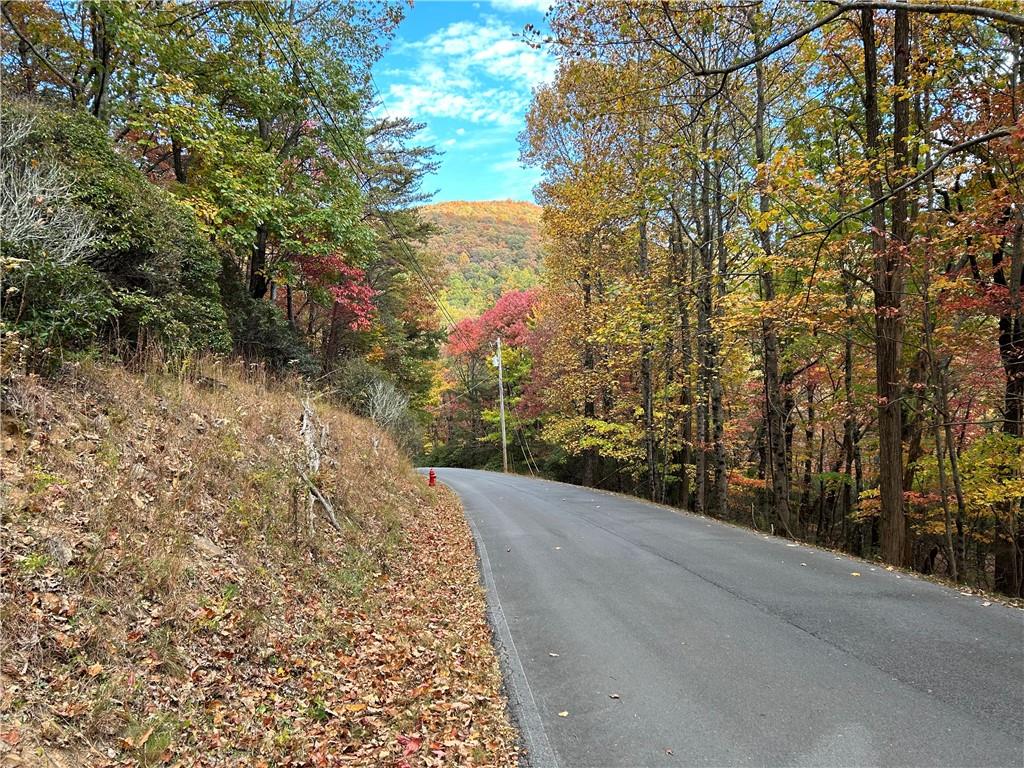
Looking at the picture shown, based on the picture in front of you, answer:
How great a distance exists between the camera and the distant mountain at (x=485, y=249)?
57.6m

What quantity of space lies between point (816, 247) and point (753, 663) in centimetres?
717

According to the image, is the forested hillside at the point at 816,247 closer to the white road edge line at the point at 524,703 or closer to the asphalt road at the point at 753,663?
the asphalt road at the point at 753,663

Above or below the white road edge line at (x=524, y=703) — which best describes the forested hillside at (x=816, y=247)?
above

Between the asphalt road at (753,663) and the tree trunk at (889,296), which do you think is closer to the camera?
the asphalt road at (753,663)

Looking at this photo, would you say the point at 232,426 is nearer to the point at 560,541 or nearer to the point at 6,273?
the point at 6,273

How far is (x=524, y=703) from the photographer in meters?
4.03

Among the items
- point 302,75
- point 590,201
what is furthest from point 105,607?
point 590,201

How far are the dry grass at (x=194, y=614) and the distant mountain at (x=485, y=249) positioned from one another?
43.2 meters

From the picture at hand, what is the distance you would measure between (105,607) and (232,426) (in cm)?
355

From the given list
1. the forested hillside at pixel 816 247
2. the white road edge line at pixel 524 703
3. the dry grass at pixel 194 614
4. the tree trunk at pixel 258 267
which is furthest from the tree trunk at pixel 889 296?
the tree trunk at pixel 258 267

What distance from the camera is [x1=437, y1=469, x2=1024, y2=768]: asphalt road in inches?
130

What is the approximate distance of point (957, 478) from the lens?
8.59 metres

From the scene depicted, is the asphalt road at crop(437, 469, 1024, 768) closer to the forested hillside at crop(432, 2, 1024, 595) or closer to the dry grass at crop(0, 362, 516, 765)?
the dry grass at crop(0, 362, 516, 765)

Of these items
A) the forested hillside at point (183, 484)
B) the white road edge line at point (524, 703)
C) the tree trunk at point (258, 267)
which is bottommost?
the white road edge line at point (524, 703)
